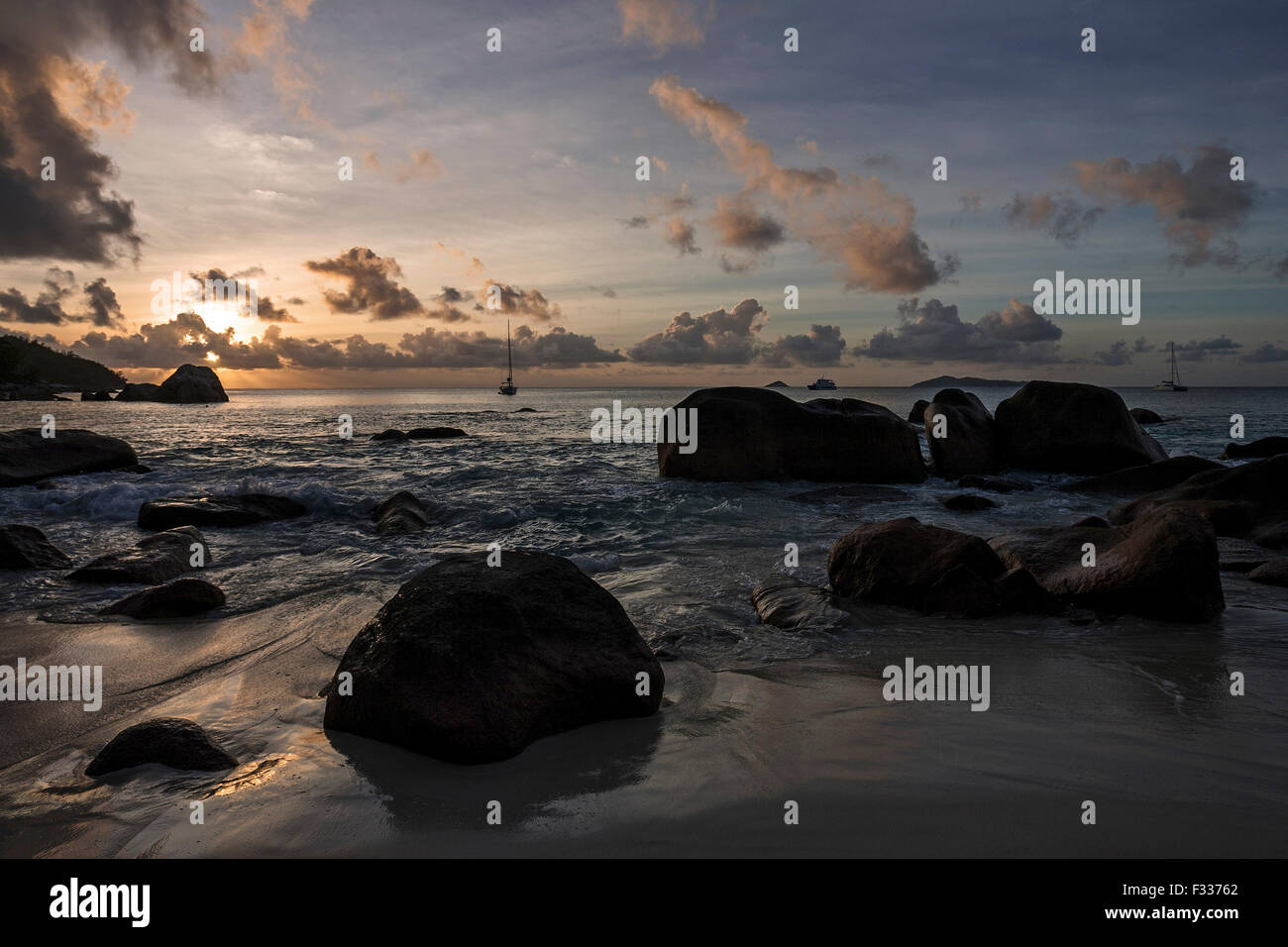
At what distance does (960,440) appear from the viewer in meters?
16.0

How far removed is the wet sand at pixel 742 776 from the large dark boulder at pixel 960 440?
11527 millimetres

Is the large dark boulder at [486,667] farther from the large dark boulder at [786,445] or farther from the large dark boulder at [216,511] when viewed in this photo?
the large dark boulder at [786,445]

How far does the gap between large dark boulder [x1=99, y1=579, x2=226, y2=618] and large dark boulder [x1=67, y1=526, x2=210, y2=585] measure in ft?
3.58

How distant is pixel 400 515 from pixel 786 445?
26.1ft

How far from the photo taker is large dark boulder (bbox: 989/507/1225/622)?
17.9 feet

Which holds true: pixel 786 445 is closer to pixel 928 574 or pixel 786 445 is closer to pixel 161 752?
pixel 928 574

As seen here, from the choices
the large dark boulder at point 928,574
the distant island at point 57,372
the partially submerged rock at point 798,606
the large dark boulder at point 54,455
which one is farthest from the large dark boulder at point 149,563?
the distant island at point 57,372

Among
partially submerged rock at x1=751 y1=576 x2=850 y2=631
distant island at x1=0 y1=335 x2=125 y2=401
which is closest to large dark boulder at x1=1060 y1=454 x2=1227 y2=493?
partially submerged rock at x1=751 y1=576 x2=850 y2=631

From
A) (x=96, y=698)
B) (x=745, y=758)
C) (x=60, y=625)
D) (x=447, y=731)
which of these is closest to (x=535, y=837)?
(x=447, y=731)

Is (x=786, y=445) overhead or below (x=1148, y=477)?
overhead

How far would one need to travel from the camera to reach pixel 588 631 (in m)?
4.14

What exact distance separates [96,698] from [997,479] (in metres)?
15.0

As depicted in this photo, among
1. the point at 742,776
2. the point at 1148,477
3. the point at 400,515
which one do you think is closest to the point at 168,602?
the point at 400,515

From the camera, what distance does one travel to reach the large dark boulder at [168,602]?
5965 millimetres
